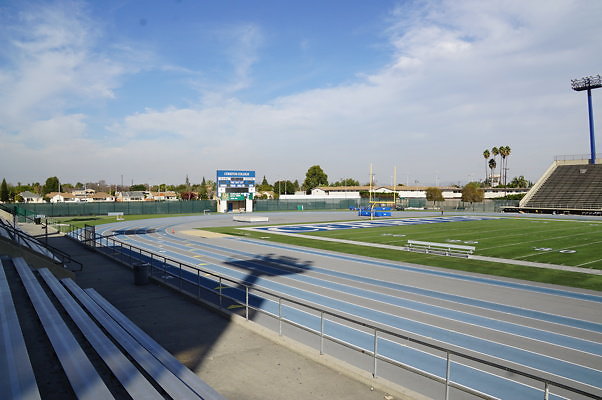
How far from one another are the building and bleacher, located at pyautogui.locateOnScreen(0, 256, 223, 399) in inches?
2266

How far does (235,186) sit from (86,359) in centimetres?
6236

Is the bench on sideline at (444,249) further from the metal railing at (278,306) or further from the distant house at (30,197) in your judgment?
the distant house at (30,197)

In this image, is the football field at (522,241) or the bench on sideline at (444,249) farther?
the bench on sideline at (444,249)

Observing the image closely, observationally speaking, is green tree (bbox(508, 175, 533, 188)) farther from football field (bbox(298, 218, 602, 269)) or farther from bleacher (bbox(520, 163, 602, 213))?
football field (bbox(298, 218, 602, 269))

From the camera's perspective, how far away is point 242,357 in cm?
773

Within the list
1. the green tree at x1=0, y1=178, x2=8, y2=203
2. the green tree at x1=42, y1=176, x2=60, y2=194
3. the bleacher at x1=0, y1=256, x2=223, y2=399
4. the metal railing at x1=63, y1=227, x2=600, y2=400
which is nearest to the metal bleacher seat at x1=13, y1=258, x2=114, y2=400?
the bleacher at x1=0, y1=256, x2=223, y2=399

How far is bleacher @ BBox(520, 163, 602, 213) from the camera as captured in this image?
66688mm

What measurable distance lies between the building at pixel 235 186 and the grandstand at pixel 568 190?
160 feet

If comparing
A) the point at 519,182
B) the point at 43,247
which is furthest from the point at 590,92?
the point at 43,247

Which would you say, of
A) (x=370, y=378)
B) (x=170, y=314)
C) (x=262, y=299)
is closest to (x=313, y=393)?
(x=370, y=378)

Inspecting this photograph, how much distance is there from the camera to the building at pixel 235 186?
66.3 meters

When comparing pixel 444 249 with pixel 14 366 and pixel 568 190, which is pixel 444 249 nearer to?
pixel 14 366

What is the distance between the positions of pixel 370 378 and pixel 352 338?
3205 mm

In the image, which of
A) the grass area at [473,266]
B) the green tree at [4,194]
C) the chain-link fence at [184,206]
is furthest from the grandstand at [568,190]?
the green tree at [4,194]
